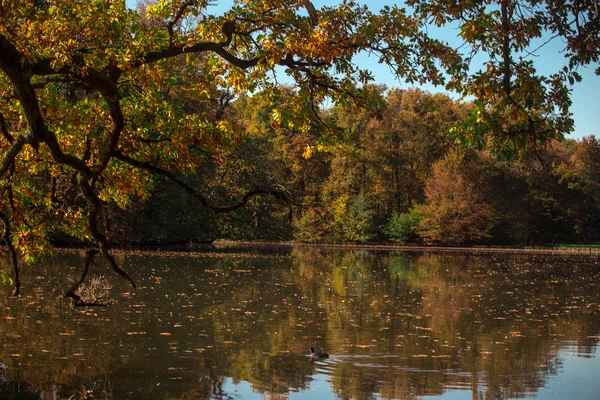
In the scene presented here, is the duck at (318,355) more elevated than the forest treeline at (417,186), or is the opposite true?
the forest treeline at (417,186)

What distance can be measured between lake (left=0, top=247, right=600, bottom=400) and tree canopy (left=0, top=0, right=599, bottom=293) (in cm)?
194

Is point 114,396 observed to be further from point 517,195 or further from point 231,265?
point 517,195

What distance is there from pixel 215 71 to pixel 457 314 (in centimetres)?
1043

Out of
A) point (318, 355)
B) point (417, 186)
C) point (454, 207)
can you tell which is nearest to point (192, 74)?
point (318, 355)

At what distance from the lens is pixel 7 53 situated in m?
6.71

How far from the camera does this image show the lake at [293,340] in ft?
32.3

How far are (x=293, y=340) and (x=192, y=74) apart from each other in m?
5.46

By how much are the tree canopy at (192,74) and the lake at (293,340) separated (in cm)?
194

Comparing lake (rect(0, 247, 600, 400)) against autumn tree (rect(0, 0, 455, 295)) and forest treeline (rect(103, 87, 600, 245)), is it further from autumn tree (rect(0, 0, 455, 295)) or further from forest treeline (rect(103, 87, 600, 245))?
forest treeline (rect(103, 87, 600, 245))


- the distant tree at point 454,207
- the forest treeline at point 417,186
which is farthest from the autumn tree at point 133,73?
the distant tree at point 454,207

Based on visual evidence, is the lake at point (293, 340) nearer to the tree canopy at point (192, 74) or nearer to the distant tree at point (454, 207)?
the tree canopy at point (192, 74)

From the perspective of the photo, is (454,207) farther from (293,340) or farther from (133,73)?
(133,73)

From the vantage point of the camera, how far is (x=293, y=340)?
43.5 feet

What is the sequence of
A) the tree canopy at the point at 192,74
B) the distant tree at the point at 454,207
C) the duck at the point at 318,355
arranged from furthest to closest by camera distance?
the distant tree at the point at 454,207, the duck at the point at 318,355, the tree canopy at the point at 192,74
